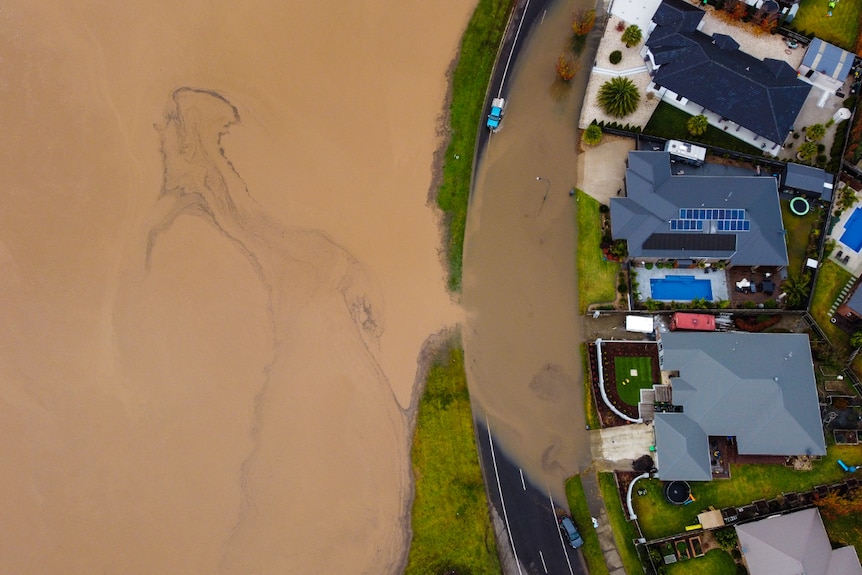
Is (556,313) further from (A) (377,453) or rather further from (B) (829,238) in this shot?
(B) (829,238)

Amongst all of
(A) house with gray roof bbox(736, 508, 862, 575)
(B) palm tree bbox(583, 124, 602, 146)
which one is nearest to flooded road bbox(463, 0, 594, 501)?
Answer: (B) palm tree bbox(583, 124, 602, 146)

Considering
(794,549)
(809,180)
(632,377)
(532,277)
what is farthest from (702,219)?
(794,549)

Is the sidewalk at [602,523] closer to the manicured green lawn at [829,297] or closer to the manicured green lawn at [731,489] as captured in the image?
the manicured green lawn at [731,489]

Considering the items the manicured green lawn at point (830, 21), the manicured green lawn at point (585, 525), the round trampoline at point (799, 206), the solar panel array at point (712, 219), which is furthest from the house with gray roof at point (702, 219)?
the manicured green lawn at point (585, 525)

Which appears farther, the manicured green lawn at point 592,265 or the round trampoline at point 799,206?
the round trampoline at point 799,206

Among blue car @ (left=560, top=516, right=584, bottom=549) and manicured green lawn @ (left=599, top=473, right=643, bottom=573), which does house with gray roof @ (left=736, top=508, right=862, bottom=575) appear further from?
blue car @ (left=560, top=516, right=584, bottom=549)

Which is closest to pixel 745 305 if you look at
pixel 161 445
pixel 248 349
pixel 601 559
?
pixel 601 559
